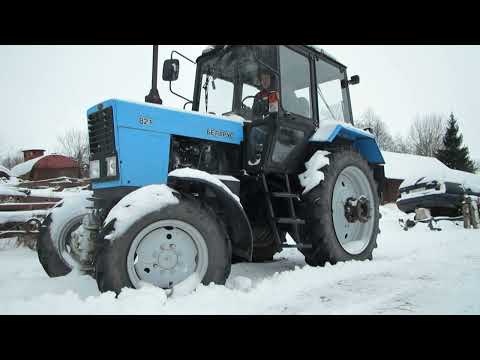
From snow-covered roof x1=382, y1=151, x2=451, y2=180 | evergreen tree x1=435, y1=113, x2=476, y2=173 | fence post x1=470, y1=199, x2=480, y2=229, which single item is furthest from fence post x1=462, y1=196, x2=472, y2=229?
evergreen tree x1=435, y1=113, x2=476, y2=173

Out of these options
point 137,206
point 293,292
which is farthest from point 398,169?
point 137,206

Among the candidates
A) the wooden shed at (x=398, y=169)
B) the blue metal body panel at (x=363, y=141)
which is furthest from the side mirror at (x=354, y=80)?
the wooden shed at (x=398, y=169)

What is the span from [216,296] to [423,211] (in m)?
8.46

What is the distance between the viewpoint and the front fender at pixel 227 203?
2959 mm

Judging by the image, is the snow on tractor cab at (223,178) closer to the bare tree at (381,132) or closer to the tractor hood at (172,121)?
the tractor hood at (172,121)

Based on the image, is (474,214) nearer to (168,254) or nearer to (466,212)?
(466,212)

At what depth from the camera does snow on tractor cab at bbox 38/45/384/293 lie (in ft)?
9.23

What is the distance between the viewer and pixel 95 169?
364 cm

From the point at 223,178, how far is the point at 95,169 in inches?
48.0

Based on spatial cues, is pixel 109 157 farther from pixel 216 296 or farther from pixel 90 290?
pixel 216 296

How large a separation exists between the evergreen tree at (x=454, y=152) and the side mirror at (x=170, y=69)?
37.7m

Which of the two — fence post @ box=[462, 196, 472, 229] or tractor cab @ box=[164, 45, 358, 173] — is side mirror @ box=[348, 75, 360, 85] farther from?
fence post @ box=[462, 196, 472, 229]
